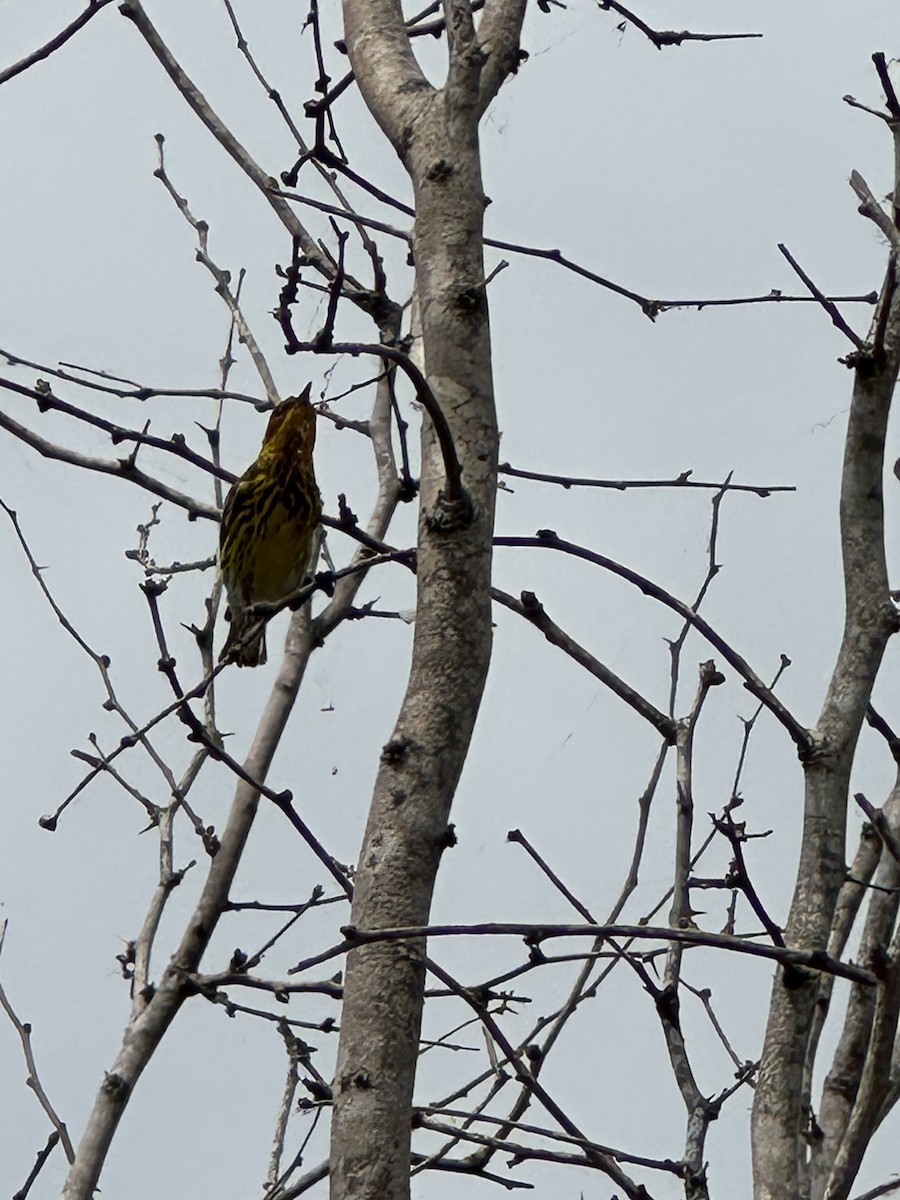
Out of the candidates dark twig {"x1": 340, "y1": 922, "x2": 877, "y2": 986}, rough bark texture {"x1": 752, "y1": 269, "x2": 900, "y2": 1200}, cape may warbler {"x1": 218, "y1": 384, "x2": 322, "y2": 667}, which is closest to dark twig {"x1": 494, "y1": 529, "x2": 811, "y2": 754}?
rough bark texture {"x1": 752, "y1": 269, "x2": 900, "y2": 1200}

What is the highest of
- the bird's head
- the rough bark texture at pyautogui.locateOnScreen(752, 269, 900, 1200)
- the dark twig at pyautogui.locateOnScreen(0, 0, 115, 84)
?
the bird's head

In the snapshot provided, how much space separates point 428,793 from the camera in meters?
2.43

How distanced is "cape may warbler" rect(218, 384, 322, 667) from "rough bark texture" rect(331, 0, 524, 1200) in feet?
11.9

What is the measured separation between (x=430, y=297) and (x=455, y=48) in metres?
Answer: 0.52

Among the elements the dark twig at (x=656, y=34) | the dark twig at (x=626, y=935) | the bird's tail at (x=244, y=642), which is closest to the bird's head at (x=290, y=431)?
the bird's tail at (x=244, y=642)

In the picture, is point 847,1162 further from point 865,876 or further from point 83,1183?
point 83,1183

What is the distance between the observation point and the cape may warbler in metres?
6.82

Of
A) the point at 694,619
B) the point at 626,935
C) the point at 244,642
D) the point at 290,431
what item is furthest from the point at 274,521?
the point at 626,935

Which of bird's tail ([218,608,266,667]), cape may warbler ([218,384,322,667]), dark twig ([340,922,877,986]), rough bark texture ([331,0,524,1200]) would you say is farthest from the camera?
cape may warbler ([218,384,322,667])

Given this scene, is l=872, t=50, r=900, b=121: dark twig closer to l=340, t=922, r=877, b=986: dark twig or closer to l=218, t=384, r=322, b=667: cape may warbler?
l=340, t=922, r=877, b=986: dark twig

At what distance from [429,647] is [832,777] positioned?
0.87 meters

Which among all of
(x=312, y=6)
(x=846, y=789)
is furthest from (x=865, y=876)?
(x=312, y=6)

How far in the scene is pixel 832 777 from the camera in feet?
9.59

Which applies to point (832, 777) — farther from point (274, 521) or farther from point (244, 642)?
point (274, 521)
